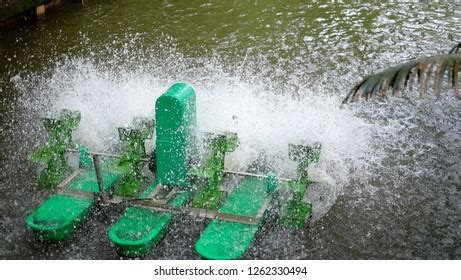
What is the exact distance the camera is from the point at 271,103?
26.6 feet

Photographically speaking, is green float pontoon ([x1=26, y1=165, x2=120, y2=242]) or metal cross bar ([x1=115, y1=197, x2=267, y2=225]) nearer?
metal cross bar ([x1=115, y1=197, x2=267, y2=225])

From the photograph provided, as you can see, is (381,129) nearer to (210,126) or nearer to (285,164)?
(285,164)

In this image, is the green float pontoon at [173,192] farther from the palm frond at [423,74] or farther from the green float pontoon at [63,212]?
the palm frond at [423,74]

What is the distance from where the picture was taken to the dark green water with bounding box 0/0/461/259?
18.0 ft

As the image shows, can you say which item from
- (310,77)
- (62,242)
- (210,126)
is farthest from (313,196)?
(310,77)


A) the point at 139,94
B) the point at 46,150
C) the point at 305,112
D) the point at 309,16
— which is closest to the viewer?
the point at 46,150

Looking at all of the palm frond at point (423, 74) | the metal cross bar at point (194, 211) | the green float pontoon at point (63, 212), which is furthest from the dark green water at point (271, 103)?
the palm frond at point (423, 74)

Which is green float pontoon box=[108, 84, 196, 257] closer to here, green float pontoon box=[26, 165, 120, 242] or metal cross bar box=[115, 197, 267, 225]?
metal cross bar box=[115, 197, 267, 225]

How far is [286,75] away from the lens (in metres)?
9.18

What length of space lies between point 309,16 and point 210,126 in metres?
5.59

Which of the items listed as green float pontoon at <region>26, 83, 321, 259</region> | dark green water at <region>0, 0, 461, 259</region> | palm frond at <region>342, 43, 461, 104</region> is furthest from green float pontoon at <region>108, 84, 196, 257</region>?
palm frond at <region>342, 43, 461, 104</region>

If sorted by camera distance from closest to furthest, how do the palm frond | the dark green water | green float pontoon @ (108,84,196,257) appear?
the palm frond, green float pontoon @ (108,84,196,257), the dark green water

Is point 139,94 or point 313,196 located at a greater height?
point 139,94

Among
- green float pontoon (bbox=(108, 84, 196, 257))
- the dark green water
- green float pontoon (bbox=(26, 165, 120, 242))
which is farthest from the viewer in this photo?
the dark green water
